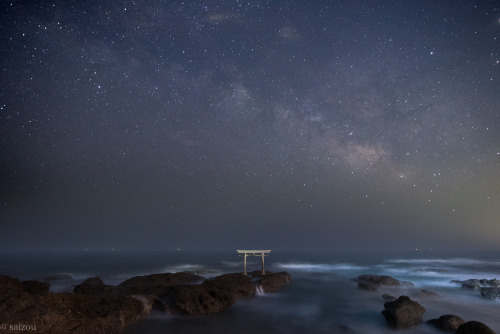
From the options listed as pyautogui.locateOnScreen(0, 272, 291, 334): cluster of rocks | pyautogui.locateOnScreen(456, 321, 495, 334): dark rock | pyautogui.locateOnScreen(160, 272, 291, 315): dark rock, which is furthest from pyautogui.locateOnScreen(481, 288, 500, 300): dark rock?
pyautogui.locateOnScreen(160, 272, 291, 315): dark rock

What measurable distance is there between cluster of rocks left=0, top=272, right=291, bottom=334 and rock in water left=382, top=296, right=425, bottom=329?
881 cm

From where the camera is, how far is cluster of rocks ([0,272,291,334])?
926 cm

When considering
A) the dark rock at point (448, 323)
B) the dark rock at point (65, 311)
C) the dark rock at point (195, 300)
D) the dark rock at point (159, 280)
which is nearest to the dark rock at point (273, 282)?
the dark rock at point (159, 280)

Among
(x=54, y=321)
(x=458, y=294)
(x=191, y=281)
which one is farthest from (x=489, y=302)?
(x=54, y=321)

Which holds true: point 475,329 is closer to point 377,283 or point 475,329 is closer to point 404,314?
point 404,314

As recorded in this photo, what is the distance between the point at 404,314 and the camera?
13.5 m

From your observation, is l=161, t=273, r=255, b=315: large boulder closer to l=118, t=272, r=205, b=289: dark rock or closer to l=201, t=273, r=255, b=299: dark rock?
l=201, t=273, r=255, b=299: dark rock

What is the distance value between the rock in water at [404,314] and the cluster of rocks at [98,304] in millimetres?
8811

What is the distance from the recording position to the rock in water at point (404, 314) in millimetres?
13406

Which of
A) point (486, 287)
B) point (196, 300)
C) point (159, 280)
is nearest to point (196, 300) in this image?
point (196, 300)

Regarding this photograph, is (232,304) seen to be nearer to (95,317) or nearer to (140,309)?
(140,309)

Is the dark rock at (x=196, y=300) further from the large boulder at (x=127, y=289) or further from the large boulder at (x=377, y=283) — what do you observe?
the large boulder at (x=377, y=283)

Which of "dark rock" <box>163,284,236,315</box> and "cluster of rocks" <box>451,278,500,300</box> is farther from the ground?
"dark rock" <box>163,284,236,315</box>

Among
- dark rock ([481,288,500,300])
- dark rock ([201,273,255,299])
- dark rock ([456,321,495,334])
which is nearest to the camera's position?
dark rock ([456,321,495,334])
